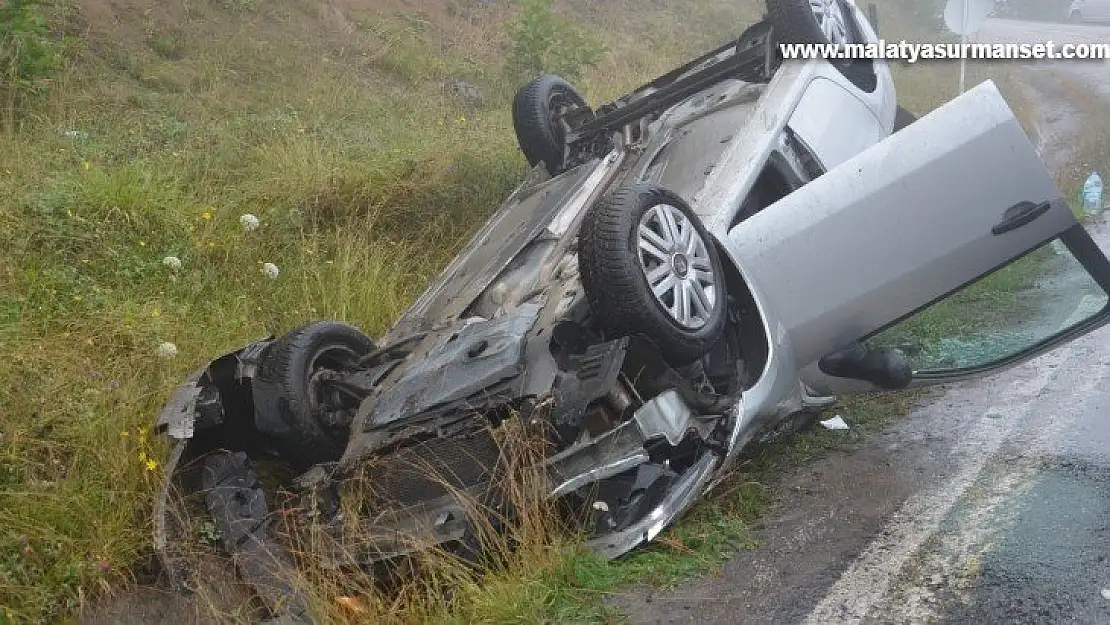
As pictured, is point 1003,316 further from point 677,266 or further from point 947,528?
point 677,266

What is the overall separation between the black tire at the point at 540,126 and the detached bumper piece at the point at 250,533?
2.82 meters

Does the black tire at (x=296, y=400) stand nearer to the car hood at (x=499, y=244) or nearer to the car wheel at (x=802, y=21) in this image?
the car hood at (x=499, y=244)

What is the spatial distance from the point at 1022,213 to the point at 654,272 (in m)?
1.50

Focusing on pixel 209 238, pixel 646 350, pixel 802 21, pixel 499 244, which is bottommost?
pixel 209 238

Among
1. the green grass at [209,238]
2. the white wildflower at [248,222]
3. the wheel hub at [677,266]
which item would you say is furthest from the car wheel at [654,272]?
the white wildflower at [248,222]

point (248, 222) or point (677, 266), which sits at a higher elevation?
point (677, 266)

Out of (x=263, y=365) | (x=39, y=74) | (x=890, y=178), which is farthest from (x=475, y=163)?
(x=890, y=178)

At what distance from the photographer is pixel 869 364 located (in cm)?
439

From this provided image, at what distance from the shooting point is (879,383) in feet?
14.6

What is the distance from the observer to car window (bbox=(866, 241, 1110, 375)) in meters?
4.68

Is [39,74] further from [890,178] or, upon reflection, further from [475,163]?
[890,178]

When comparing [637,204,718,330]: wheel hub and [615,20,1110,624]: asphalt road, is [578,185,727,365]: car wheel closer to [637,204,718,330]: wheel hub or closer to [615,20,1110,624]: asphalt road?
[637,204,718,330]: wheel hub

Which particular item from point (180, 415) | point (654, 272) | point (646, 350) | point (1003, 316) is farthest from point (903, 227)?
point (180, 415)

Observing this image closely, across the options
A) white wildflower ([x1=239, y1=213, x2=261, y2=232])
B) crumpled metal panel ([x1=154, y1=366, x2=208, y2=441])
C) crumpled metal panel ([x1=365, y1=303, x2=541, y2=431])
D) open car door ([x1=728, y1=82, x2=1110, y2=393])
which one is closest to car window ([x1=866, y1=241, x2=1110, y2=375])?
open car door ([x1=728, y1=82, x2=1110, y2=393])
